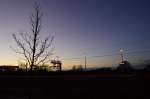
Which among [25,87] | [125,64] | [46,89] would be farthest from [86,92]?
[125,64]

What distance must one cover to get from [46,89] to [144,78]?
232 inches

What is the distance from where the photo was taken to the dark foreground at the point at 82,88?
14641mm

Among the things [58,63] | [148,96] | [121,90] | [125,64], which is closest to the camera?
[148,96]

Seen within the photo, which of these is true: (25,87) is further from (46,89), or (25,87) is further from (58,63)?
(58,63)

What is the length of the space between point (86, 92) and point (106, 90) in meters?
1.10

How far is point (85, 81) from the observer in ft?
56.0

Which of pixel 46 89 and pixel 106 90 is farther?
pixel 46 89

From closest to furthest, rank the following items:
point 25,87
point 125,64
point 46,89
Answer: point 46,89 → point 25,87 → point 125,64

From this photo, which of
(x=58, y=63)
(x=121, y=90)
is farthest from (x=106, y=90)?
(x=58, y=63)

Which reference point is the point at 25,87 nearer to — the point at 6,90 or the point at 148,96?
the point at 6,90

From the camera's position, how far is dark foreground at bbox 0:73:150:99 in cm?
1464

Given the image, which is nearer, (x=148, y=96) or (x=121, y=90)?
(x=148, y=96)

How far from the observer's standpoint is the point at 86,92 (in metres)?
15.6

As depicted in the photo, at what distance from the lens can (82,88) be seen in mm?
16250
